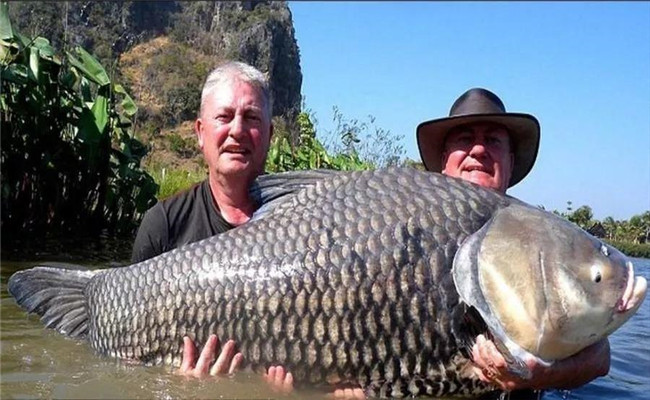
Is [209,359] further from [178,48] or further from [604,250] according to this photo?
[178,48]

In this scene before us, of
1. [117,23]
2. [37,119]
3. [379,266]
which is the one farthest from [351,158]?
[117,23]

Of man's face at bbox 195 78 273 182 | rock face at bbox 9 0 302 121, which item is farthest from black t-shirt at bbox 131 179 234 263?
rock face at bbox 9 0 302 121

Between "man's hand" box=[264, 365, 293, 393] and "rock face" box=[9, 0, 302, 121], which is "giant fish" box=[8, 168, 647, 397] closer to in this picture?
"man's hand" box=[264, 365, 293, 393]

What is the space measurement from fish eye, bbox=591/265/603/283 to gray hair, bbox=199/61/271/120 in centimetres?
190

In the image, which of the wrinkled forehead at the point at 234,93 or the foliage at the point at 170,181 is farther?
the foliage at the point at 170,181

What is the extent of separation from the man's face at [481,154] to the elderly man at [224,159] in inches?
41.7

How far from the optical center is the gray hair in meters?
3.81

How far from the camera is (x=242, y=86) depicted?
148 inches

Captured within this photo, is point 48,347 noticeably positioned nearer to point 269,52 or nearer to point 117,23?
point 117,23

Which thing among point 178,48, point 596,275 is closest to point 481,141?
point 596,275

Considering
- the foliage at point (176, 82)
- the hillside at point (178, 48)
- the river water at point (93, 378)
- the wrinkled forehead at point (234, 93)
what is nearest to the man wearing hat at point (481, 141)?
the wrinkled forehead at point (234, 93)

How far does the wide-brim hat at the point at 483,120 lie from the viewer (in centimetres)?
396

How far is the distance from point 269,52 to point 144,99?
A: 17.9 meters

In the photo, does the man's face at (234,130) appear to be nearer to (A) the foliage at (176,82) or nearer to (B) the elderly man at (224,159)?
(B) the elderly man at (224,159)
